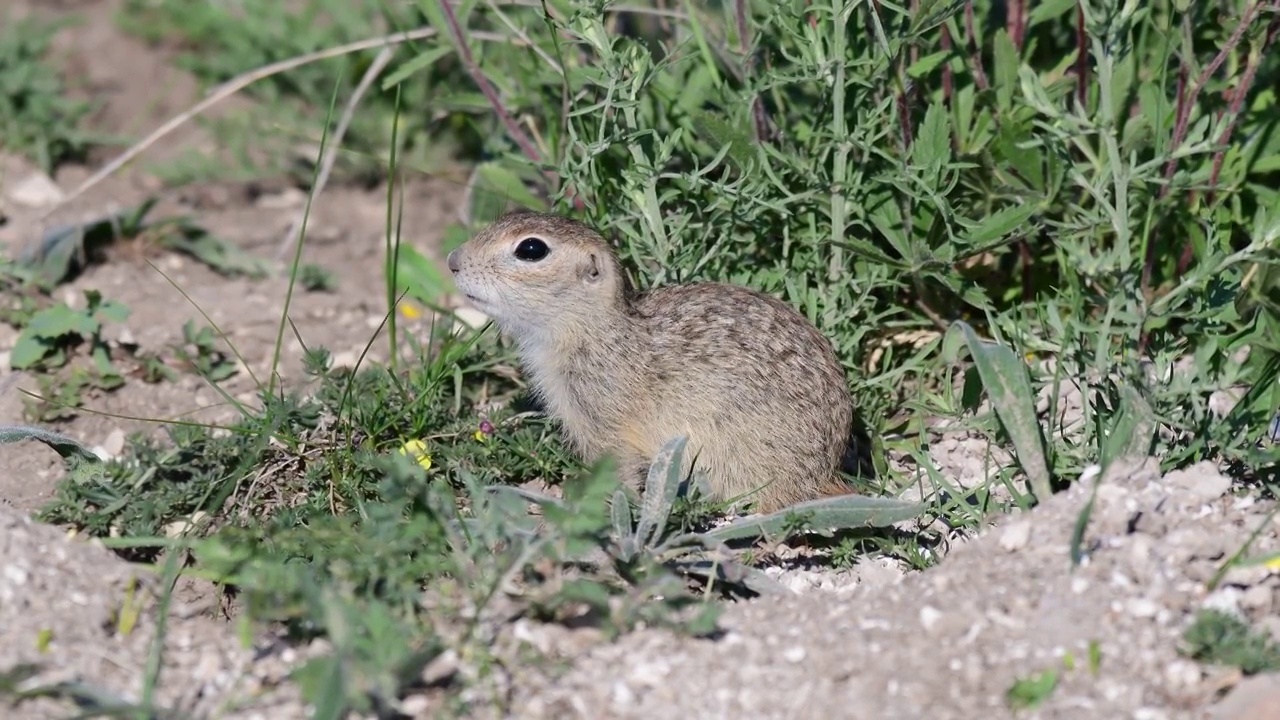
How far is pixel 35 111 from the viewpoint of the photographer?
7059mm

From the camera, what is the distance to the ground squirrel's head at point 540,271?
5012mm

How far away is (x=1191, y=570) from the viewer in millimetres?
3852

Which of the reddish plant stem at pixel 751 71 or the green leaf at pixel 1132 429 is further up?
the reddish plant stem at pixel 751 71

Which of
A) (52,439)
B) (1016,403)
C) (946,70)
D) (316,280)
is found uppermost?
(946,70)

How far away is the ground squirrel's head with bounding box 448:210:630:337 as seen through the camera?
501 centimetres

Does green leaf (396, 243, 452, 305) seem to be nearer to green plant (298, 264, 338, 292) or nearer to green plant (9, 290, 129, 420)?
green plant (298, 264, 338, 292)

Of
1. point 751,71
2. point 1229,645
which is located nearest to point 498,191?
point 751,71

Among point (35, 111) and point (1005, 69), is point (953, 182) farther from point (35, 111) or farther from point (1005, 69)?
point (35, 111)

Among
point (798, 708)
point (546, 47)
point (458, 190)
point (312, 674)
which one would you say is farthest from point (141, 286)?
point (798, 708)

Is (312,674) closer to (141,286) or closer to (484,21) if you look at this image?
(141,286)

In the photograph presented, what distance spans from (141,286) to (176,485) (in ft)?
6.13

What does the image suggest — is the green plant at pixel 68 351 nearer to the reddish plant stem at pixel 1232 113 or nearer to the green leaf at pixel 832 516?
the green leaf at pixel 832 516

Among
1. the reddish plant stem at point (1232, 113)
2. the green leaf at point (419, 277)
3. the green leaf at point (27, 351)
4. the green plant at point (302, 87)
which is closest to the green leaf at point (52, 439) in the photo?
the green leaf at point (27, 351)

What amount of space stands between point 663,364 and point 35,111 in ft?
12.5
